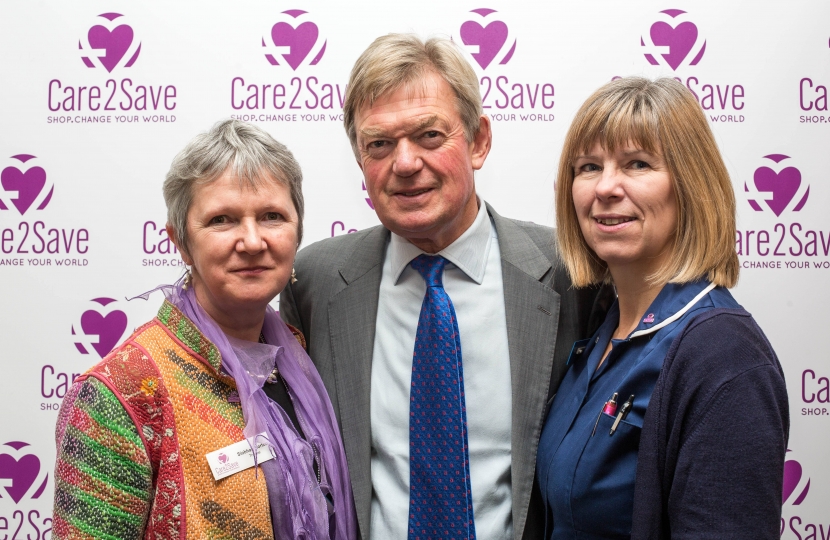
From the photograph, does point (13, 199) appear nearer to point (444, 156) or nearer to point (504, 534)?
point (444, 156)

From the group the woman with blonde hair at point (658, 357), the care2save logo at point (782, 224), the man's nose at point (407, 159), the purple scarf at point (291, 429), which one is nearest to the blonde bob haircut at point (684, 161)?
the woman with blonde hair at point (658, 357)

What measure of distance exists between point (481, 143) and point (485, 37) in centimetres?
88

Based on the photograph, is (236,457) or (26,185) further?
(26,185)

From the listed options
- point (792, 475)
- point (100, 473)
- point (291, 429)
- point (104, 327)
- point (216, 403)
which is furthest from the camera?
point (104, 327)

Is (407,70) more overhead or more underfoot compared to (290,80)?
more underfoot

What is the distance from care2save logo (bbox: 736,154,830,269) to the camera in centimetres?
251

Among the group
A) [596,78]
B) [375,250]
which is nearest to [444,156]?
[375,250]

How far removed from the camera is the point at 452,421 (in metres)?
1.59

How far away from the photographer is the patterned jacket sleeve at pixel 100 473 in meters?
1.25

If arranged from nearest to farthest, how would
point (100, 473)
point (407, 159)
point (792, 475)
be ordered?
point (100, 473)
point (407, 159)
point (792, 475)

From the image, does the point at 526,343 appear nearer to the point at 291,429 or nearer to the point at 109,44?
the point at 291,429

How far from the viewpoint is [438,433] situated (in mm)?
1586

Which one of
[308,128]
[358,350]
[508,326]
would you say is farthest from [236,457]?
[308,128]

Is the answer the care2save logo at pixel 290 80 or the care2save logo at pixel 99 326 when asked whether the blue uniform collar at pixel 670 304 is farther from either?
the care2save logo at pixel 99 326
